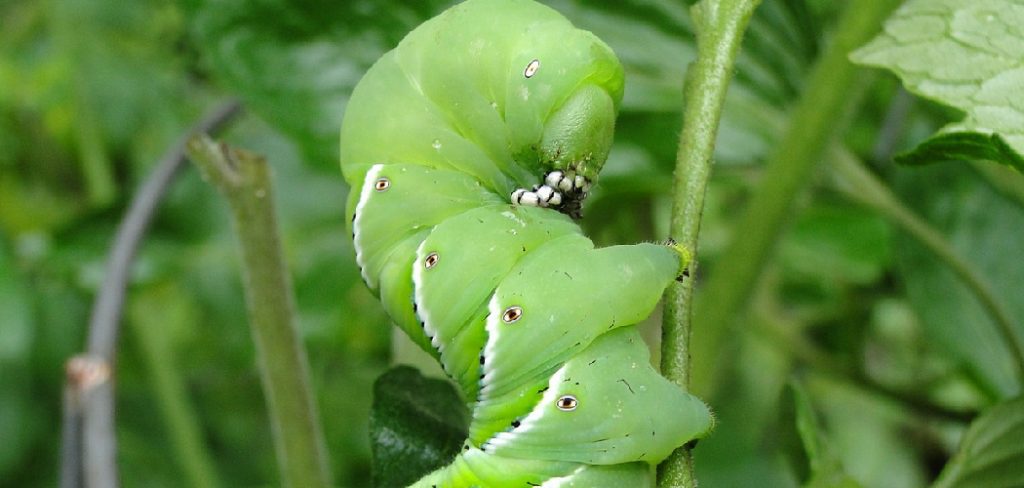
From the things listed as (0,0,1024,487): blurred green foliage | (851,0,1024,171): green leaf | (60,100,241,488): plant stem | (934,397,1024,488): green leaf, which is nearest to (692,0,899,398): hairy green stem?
(0,0,1024,487): blurred green foliage

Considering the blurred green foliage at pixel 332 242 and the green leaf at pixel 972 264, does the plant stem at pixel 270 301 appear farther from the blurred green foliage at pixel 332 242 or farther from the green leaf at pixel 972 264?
the green leaf at pixel 972 264

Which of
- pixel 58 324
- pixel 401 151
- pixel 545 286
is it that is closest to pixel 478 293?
pixel 545 286

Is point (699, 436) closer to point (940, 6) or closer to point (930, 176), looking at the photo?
point (940, 6)

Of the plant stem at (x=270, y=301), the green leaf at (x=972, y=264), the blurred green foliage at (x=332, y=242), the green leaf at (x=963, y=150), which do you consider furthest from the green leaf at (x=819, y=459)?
the green leaf at (x=972, y=264)

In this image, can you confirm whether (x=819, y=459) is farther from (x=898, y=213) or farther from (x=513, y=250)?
(x=898, y=213)

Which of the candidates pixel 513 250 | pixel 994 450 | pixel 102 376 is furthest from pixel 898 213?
pixel 102 376

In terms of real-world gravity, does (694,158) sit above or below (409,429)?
above
